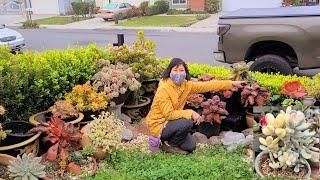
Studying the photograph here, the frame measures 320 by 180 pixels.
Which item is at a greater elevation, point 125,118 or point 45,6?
point 45,6

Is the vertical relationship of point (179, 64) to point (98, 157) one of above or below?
above

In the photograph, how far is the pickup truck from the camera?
7.54 metres

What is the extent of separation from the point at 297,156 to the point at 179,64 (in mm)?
1710

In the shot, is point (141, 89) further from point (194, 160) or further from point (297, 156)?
point (297, 156)

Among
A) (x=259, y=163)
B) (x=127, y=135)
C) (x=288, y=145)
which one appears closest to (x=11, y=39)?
(x=127, y=135)

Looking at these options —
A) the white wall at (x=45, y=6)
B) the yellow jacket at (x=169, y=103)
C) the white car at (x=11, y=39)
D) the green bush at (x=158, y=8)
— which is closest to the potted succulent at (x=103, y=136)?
the yellow jacket at (x=169, y=103)

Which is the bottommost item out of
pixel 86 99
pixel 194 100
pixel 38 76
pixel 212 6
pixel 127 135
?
pixel 127 135

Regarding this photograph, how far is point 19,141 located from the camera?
489 cm

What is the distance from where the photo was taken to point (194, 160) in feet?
15.7

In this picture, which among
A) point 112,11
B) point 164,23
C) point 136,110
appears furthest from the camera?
point 112,11

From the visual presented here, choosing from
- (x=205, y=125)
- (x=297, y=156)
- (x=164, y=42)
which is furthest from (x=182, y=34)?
(x=297, y=156)

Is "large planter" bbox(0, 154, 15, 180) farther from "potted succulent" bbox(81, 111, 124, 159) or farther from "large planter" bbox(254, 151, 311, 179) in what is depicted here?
"large planter" bbox(254, 151, 311, 179)

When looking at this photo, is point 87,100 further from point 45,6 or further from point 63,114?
point 45,6

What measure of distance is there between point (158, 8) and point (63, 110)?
26708 millimetres
